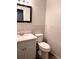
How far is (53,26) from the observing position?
2.83 m

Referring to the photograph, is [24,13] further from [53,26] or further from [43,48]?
[43,48]

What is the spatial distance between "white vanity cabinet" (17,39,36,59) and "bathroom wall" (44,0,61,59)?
0.87 m

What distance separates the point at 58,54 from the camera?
2682mm

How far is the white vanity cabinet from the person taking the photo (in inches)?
77.4

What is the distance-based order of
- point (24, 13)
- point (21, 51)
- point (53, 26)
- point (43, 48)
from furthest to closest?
1. point (53, 26)
2. point (24, 13)
3. point (43, 48)
4. point (21, 51)

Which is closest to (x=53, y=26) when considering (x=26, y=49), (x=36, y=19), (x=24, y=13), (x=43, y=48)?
(x=36, y=19)

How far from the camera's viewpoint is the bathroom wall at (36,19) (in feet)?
8.65

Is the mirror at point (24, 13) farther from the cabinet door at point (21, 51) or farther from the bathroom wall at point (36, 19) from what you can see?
the cabinet door at point (21, 51)

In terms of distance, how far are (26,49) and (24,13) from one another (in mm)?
1125
